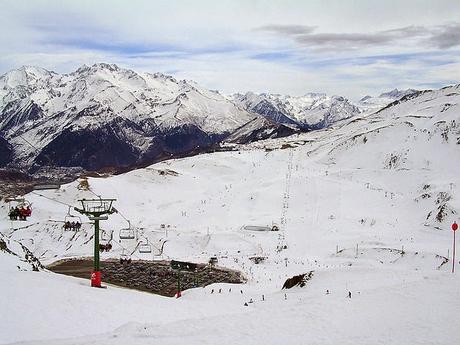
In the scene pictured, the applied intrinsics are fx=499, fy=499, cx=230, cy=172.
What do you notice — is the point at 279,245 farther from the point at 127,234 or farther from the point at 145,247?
the point at 127,234

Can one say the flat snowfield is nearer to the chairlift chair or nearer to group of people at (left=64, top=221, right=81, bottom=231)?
the chairlift chair

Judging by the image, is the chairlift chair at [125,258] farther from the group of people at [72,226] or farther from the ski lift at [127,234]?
the group of people at [72,226]

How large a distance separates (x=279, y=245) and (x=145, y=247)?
14316mm

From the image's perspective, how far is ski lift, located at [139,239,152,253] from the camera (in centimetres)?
5273

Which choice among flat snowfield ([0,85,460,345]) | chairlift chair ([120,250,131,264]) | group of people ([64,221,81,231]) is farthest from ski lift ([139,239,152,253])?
group of people ([64,221,81,231])

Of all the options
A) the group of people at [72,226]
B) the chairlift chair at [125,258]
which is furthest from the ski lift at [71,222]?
the chairlift chair at [125,258]

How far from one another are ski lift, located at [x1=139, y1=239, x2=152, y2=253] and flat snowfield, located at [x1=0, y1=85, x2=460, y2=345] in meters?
0.46

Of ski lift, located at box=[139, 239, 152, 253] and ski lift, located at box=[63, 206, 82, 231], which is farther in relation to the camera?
ski lift, located at box=[63, 206, 82, 231]

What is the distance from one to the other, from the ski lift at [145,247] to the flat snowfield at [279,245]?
464 millimetres

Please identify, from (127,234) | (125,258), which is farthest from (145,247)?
(127,234)

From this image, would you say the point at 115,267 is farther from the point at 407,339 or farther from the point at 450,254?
the point at 407,339

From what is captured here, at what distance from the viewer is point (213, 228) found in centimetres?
5903

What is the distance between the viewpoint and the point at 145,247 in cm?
5347

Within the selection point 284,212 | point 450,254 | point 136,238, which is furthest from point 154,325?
point 284,212
